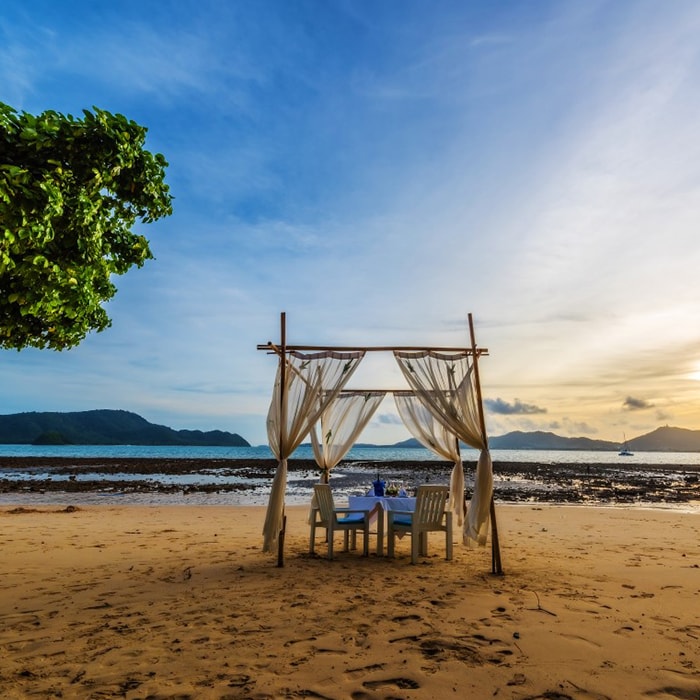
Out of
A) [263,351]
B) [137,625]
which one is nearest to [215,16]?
[263,351]

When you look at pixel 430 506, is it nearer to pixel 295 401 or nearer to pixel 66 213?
pixel 295 401

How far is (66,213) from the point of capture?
361cm

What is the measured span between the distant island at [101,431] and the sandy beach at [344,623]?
116600mm

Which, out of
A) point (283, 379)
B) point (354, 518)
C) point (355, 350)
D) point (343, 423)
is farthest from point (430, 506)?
point (283, 379)

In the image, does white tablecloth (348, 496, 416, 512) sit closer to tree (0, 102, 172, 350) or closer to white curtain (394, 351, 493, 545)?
white curtain (394, 351, 493, 545)

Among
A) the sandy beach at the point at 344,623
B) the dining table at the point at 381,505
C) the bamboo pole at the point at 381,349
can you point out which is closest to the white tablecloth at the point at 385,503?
the dining table at the point at 381,505

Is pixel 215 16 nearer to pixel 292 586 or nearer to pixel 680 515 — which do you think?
pixel 292 586

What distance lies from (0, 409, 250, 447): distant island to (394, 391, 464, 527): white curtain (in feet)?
382

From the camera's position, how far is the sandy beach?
2625mm

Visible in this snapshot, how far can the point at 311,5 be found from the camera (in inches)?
242

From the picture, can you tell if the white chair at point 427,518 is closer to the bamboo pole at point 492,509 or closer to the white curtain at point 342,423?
the bamboo pole at point 492,509

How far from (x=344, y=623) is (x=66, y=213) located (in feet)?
12.8

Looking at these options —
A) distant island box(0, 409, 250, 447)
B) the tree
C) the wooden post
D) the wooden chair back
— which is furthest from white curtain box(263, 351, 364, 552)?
distant island box(0, 409, 250, 447)

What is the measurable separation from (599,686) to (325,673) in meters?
1.57
